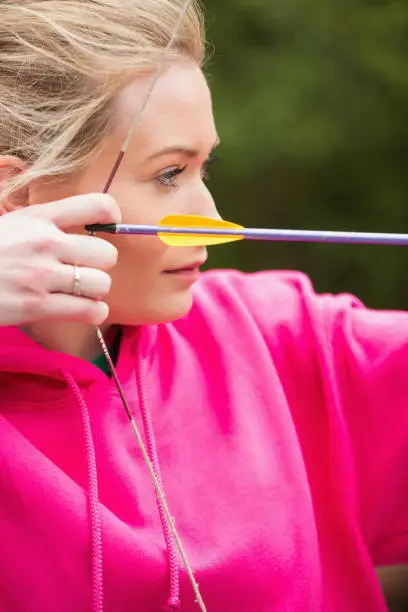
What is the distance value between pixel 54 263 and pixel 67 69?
0.83 ft

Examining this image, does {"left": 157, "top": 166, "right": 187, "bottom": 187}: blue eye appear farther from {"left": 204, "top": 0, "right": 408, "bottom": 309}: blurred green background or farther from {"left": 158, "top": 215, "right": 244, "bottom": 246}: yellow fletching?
{"left": 204, "top": 0, "right": 408, "bottom": 309}: blurred green background

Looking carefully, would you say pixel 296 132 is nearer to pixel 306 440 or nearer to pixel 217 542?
pixel 306 440

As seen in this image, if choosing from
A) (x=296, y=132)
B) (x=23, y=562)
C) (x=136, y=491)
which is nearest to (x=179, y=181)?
(x=136, y=491)

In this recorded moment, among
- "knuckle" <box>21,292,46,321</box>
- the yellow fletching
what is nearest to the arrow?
the yellow fletching

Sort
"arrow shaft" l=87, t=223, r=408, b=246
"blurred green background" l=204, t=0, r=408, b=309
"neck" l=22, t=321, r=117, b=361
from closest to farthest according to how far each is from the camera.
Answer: "arrow shaft" l=87, t=223, r=408, b=246 → "neck" l=22, t=321, r=117, b=361 → "blurred green background" l=204, t=0, r=408, b=309

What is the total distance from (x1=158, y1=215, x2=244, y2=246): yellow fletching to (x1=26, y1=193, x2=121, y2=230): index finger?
7 cm

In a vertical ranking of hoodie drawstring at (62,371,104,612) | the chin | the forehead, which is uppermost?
the forehead

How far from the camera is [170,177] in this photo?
1191mm

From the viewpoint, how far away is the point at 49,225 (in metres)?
1.07

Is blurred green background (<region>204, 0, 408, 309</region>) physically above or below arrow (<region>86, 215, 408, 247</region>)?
above

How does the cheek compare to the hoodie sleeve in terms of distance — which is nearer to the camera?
the cheek

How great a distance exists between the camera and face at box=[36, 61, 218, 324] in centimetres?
117

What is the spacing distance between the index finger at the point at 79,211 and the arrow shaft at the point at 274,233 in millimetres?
22

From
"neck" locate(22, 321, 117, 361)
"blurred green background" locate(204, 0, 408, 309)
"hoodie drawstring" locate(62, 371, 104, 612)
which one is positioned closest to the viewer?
"hoodie drawstring" locate(62, 371, 104, 612)
